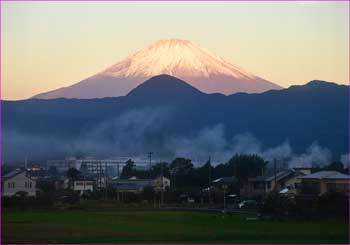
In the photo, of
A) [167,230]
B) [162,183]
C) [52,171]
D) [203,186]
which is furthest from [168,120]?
[167,230]

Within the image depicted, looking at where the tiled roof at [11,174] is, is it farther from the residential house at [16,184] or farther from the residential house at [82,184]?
the residential house at [82,184]

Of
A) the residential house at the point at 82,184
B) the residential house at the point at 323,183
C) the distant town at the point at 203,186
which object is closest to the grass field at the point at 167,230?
the distant town at the point at 203,186

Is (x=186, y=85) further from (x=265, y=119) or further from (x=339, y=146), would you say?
(x=339, y=146)

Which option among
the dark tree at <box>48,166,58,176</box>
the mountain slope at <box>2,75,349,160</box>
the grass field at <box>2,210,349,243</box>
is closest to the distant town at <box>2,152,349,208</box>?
the dark tree at <box>48,166,58,176</box>

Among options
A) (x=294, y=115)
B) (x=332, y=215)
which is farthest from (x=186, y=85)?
(x=332, y=215)

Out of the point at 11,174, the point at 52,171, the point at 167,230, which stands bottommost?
the point at 167,230

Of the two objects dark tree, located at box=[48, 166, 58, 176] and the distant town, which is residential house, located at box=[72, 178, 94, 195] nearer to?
the distant town

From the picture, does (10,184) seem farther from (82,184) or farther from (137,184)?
(137,184)
